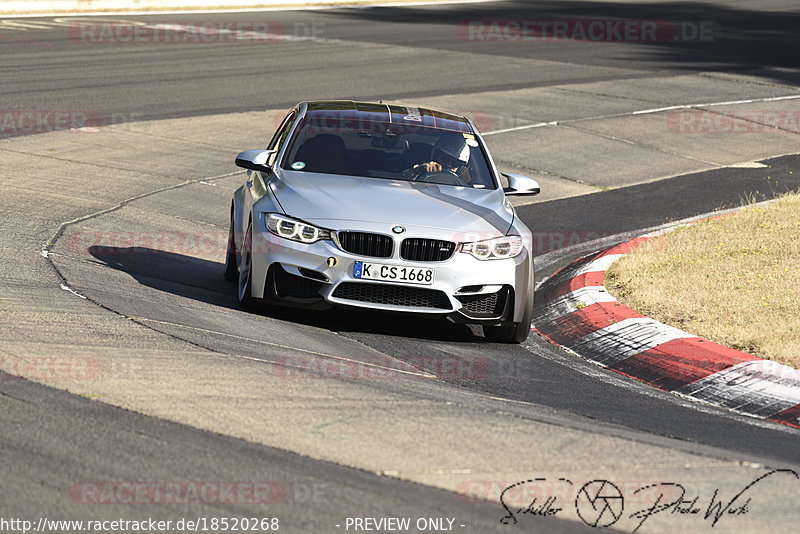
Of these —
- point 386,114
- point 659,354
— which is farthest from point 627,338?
point 386,114

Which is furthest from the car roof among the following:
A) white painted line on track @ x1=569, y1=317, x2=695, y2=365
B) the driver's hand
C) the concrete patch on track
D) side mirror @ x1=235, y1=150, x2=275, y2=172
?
white painted line on track @ x1=569, y1=317, x2=695, y2=365

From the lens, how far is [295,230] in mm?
8211

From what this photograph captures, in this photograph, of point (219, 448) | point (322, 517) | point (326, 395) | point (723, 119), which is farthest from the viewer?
point (723, 119)

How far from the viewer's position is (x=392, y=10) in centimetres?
3903

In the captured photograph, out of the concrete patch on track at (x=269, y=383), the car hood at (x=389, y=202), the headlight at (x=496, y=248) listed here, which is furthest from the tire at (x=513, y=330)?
the concrete patch on track at (x=269, y=383)

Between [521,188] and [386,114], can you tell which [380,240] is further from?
[386,114]

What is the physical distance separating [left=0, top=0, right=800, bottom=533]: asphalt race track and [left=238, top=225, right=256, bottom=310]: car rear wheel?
0.63 feet

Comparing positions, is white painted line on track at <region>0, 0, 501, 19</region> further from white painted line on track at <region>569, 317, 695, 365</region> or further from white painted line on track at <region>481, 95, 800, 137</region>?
white painted line on track at <region>569, 317, 695, 365</region>

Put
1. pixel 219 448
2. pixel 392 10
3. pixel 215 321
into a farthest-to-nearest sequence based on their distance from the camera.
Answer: pixel 392 10 → pixel 215 321 → pixel 219 448

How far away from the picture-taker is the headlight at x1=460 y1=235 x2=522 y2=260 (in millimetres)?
8266

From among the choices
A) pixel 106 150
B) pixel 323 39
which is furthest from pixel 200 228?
pixel 323 39

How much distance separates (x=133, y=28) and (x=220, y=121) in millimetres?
13596

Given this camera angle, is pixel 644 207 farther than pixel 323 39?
No

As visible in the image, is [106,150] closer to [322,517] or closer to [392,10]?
[322,517]
